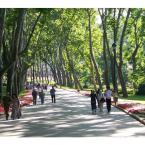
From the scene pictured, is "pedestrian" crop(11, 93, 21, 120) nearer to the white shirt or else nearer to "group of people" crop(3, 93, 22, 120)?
"group of people" crop(3, 93, 22, 120)

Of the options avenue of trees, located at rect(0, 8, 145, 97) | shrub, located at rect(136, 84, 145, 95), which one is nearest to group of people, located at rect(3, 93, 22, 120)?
avenue of trees, located at rect(0, 8, 145, 97)

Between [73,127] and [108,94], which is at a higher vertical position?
[108,94]

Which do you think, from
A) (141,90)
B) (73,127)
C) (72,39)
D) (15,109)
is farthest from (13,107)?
(72,39)

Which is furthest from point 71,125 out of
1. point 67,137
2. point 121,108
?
point 121,108

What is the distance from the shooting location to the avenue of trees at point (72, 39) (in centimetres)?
3647

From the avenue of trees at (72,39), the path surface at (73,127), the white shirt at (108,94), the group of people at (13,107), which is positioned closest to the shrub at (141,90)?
the avenue of trees at (72,39)

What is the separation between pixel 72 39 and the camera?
269 feet

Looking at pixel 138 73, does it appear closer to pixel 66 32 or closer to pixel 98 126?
pixel 98 126

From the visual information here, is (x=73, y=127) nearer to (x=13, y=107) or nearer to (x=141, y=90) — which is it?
(x=13, y=107)

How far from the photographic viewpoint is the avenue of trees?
36.5 m

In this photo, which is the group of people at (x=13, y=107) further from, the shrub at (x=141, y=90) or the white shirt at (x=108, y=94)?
the shrub at (x=141, y=90)

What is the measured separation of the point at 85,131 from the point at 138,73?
15149mm

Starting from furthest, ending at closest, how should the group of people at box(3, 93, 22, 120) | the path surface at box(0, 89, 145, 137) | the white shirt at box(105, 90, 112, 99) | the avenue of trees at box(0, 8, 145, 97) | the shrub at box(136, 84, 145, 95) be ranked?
the shrub at box(136, 84, 145, 95) → the avenue of trees at box(0, 8, 145, 97) → the white shirt at box(105, 90, 112, 99) → the group of people at box(3, 93, 22, 120) → the path surface at box(0, 89, 145, 137)

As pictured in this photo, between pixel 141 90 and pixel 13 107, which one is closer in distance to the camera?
pixel 13 107
